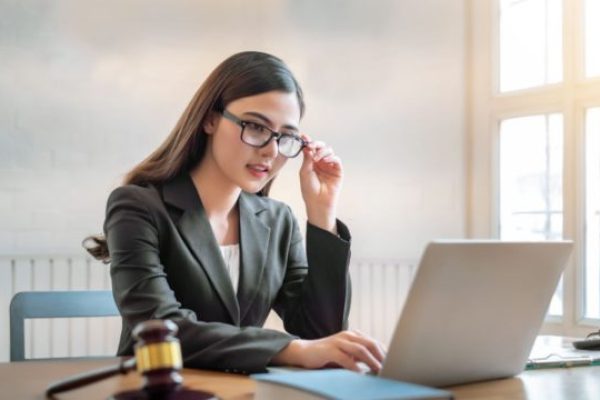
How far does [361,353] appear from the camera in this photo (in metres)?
1.12

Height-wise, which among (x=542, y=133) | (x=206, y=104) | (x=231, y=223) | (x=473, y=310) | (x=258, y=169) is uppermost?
(x=542, y=133)

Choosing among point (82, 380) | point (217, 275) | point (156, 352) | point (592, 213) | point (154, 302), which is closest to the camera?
point (156, 352)

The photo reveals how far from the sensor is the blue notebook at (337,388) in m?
0.81

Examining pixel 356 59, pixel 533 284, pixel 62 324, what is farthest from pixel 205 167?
pixel 356 59

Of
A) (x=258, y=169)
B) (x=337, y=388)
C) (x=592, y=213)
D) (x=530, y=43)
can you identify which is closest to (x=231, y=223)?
(x=258, y=169)

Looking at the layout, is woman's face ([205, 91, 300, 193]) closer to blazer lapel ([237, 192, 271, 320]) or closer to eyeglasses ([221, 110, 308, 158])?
eyeglasses ([221, 110, 308, 158])

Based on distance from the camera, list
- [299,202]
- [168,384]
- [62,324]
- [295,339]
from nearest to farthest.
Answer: [168,384]
[295,339]
[62,324]
[299,202]

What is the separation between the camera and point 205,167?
168 centimetres

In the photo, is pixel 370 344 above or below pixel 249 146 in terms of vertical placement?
below

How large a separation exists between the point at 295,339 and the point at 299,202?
8.31 ft

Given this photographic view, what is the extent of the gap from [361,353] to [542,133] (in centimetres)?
277

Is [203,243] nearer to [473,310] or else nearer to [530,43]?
[473,310]

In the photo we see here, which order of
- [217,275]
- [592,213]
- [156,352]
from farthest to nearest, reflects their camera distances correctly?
[592,213], [217,275], [156,352]

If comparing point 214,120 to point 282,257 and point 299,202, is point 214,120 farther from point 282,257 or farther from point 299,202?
point 299,202
